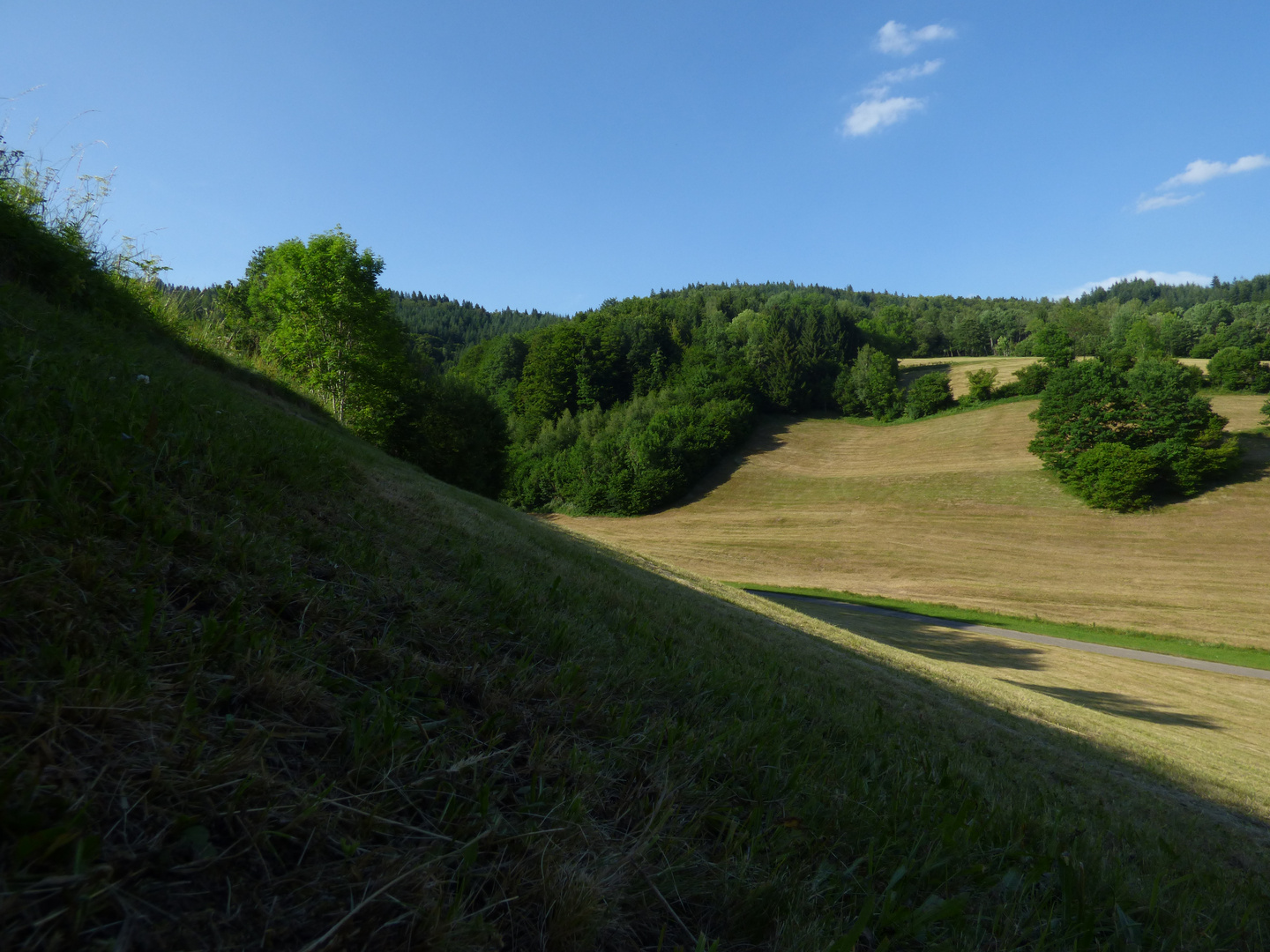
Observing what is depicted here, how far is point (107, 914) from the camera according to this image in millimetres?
1210

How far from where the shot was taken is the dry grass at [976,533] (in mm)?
32469

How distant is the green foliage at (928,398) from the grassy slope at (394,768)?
75.9 metres

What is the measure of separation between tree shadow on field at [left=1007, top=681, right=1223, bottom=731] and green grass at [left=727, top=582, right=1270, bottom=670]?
1172cm

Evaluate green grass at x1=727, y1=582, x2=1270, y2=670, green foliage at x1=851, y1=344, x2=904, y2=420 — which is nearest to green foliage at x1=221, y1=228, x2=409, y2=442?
green grass at x1=727, y1=582, x2=1270, y2=670

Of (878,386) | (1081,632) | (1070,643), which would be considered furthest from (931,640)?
(878,386)

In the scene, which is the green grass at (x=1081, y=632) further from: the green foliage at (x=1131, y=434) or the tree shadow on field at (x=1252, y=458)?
the tree shadow on field at (x=1252, y=458)

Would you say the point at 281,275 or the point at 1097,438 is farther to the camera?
the point at 1097,438

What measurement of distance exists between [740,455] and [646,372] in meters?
24.0

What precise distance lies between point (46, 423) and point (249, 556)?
49.1 inches

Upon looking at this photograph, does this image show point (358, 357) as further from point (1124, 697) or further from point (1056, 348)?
point (1056, 348)

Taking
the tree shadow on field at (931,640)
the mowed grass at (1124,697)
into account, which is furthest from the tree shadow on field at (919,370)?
the mowed grass at (1124,697)

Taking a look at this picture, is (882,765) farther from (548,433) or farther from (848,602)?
(548,433)

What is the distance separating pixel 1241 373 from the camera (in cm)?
6197

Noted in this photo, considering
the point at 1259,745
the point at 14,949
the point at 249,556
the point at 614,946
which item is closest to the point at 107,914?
the point at 14,949
